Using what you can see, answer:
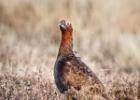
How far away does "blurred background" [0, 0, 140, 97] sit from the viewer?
13859 millimetres

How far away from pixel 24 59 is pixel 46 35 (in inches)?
143

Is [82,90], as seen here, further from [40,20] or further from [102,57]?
[40,20]

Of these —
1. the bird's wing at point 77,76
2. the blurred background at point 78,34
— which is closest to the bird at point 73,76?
the bird's wing at point 77,76

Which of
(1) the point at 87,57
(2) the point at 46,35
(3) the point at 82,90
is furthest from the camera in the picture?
(2) the point at 46,35

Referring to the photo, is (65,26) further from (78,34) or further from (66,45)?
(78,34)

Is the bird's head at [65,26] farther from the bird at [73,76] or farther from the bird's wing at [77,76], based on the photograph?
the bird's wing at [77,76]

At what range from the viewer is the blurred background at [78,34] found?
1386 centimetres

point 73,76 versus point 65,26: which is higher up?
point 65,26

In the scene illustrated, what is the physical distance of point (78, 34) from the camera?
17438mm

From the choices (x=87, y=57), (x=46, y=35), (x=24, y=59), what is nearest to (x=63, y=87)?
(x=24, y=59)

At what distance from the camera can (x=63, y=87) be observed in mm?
10000

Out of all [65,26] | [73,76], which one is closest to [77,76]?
[73,76]

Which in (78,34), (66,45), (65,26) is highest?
(78,34)

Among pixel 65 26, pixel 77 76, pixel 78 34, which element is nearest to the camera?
pixel 77 76
